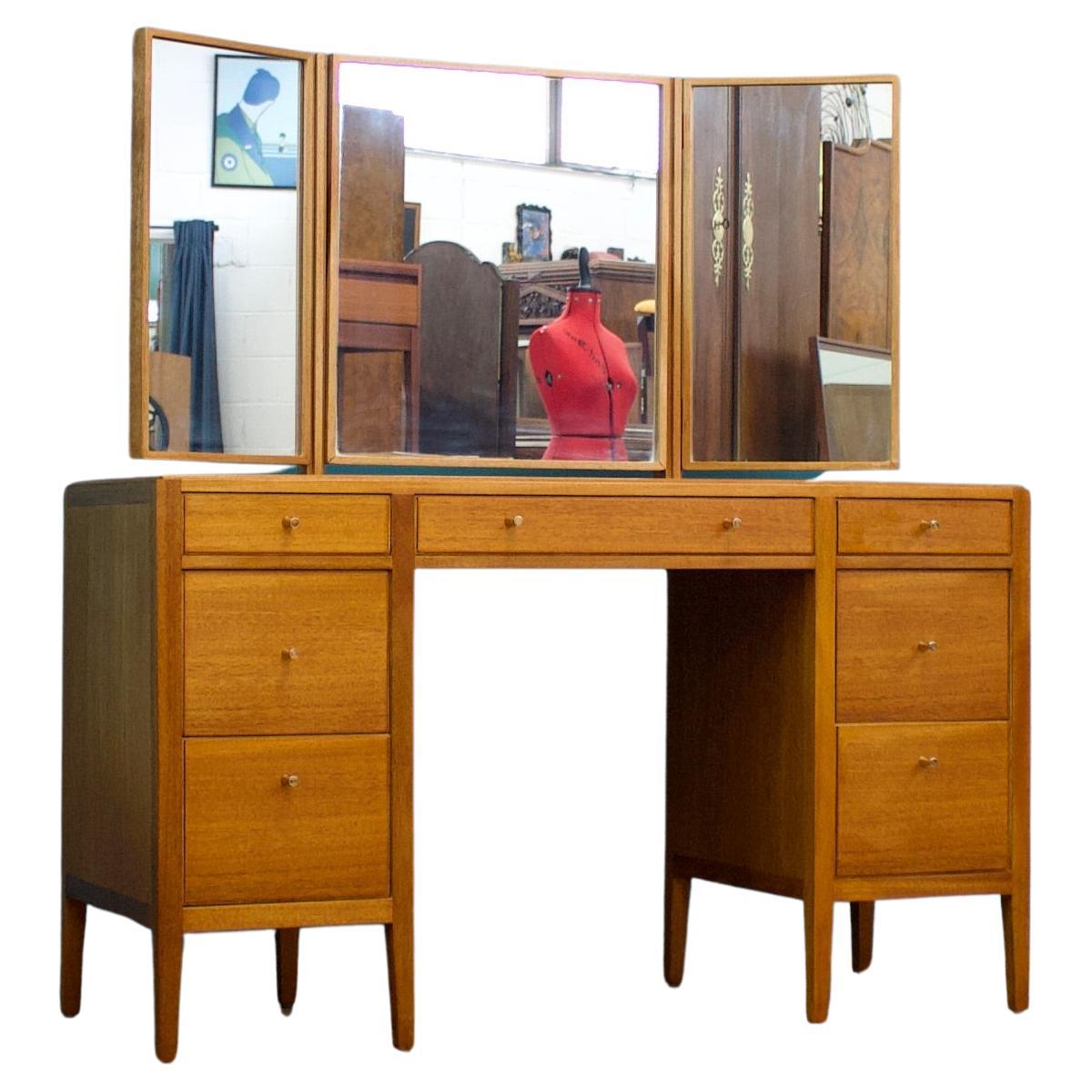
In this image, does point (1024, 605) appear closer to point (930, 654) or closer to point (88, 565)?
point (930, 654)

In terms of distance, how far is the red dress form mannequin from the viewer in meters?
4.59

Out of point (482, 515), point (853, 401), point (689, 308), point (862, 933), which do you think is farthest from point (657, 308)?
point (862, 933)

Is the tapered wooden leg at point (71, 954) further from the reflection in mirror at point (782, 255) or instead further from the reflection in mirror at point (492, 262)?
the reflection in mirror at point (782, 255)

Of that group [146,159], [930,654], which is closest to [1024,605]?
[930,654]

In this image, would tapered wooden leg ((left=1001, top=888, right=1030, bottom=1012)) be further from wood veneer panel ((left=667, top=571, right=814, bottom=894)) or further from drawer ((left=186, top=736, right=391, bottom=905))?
drawer ((left=186, top=736, right=391, bottom=905))

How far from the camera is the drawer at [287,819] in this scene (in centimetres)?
392

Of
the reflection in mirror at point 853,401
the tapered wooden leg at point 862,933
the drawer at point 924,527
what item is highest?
the reflection in mirror at point 853,401

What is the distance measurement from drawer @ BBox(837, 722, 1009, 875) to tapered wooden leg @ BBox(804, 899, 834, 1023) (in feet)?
0.30

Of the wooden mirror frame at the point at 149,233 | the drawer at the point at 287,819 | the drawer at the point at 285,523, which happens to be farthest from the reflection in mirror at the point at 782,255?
the drawer at the point at 287,819

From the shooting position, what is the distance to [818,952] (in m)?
4.30

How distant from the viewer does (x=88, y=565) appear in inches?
167

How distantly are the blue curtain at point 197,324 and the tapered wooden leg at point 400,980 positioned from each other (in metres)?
1.03

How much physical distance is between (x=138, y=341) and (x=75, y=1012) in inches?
51.5

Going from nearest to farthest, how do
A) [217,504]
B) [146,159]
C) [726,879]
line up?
[217,504] < [146,159] < [726,879]
